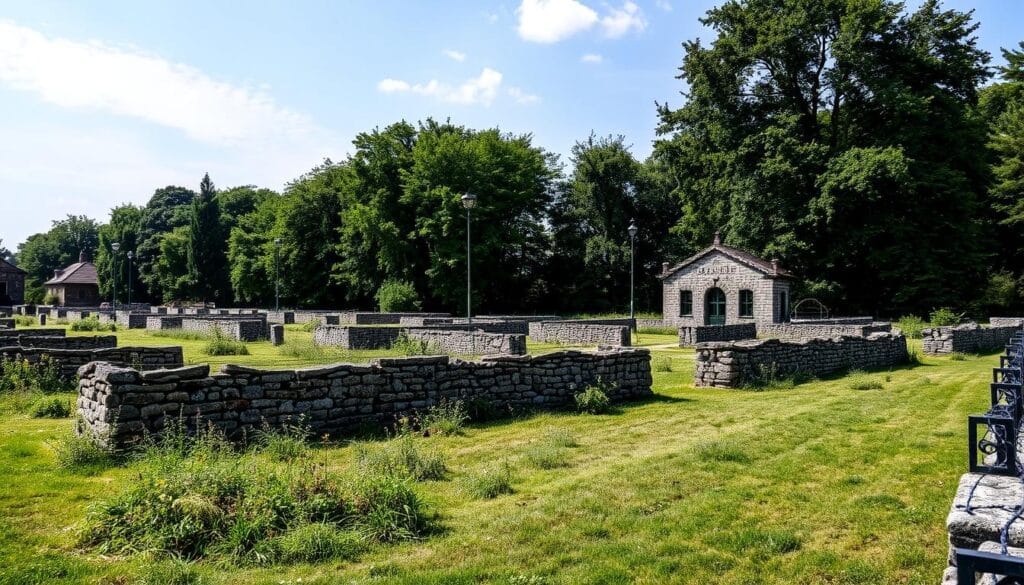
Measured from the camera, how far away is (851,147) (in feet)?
129

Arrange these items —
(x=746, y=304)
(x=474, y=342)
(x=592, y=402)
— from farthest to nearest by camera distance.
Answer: (x=746, y=304) < (x=474, y=342) < (x=592, y=402)

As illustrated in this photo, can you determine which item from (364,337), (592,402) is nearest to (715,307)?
(364,337)

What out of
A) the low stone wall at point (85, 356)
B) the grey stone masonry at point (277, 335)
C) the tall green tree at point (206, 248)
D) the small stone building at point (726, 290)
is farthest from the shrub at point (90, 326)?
the tall green tree at point (206, 248)

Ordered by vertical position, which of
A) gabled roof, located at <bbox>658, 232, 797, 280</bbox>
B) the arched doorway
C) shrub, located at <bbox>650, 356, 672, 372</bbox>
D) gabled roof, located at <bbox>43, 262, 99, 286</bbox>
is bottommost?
shrub, located at <bbox>650, 356, 672, 372</bbox>

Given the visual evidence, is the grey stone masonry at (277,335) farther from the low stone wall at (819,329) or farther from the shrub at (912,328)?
the shrub at (912,328)

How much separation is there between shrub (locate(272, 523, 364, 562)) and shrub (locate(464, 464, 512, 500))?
1652 mm

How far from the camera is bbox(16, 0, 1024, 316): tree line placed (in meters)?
37.5

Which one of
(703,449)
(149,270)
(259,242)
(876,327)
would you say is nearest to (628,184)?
(876,327)

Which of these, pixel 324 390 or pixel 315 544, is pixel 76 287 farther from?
pixel 315 544

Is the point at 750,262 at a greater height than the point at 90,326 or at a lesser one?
greater

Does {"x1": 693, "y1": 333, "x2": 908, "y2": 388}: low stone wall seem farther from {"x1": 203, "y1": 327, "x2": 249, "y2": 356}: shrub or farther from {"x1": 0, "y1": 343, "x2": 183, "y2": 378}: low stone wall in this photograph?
{"x1": 203, "y1": 327, "x2": 249, "y2": 356}: shrub

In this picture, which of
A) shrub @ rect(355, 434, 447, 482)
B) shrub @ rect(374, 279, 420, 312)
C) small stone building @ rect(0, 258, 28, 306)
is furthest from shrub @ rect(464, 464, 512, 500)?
small stone building @ rect(0, 258, 28, 306)

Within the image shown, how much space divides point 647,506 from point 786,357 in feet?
35.3

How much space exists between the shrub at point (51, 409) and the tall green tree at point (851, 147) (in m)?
36.8
